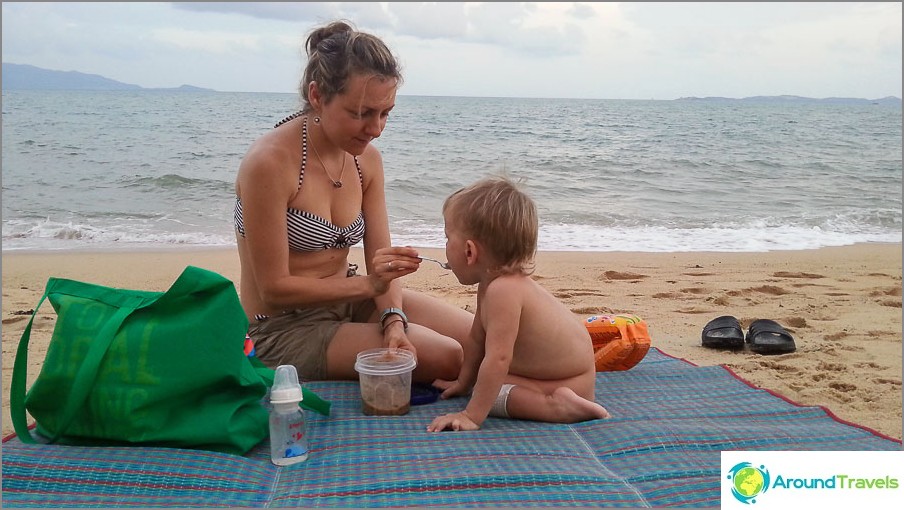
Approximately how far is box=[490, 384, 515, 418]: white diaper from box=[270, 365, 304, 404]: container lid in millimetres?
834

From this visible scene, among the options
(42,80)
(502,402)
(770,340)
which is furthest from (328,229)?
(42,80)

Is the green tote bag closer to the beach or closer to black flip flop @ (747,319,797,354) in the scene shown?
the beach

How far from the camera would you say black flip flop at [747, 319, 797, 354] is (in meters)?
4.18

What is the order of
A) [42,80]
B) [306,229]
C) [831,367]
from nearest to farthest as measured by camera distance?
1. [306,229]
2. [831,367]
3. [42,80]

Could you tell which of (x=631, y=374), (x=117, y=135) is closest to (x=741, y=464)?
(x=631, y=374)

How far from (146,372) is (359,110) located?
1.24 metres

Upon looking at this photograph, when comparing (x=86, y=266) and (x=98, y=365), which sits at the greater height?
(x=98, y=365)

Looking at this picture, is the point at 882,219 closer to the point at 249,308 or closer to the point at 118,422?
the point at 249,308

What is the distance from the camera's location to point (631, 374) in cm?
346

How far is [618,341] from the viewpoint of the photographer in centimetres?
341

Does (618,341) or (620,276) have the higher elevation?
(618,341)

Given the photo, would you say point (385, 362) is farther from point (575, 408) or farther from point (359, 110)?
point (359, 110)

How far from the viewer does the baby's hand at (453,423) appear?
2.59m

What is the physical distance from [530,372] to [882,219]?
31.9 feet
